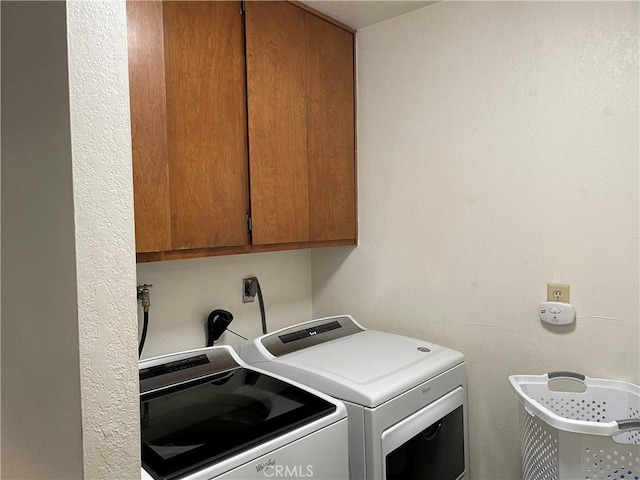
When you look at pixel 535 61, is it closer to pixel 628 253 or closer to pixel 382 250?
pixel 628 253

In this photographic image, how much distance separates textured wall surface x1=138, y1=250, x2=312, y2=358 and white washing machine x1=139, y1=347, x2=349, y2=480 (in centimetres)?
20

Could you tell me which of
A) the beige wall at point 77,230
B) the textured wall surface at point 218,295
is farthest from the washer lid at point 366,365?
the beige wall at point 77,230

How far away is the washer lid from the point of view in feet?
4.49

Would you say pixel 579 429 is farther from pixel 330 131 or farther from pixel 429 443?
pixel 330 131

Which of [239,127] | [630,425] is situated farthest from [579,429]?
[239,127]

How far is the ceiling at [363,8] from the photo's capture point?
179 cm

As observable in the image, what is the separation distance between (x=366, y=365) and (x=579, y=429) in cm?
65

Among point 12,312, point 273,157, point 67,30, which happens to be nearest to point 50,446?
point 12,312

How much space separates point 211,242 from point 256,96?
0.56 meters

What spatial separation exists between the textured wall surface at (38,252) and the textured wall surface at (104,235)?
1 centimetres

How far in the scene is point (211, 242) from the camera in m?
1.47

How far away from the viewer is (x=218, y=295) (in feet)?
6.21

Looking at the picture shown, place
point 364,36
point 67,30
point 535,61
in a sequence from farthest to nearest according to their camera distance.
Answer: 1. point 364,36
2. point 535,61
3. point 67,30

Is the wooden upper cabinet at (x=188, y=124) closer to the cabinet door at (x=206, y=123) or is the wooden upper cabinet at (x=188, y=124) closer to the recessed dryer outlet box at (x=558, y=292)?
the cabinet door at (x=206, y=123)
